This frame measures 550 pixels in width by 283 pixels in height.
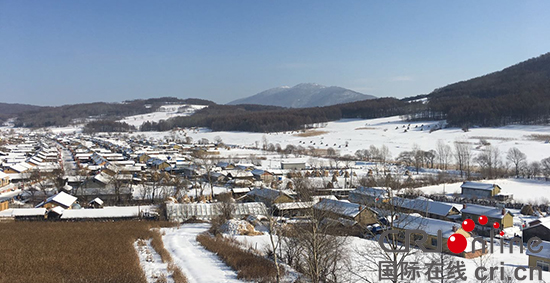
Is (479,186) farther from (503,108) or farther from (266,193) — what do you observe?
(503,108)

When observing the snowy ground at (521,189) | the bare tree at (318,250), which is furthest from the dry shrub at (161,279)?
the snowy ground at (521,189)

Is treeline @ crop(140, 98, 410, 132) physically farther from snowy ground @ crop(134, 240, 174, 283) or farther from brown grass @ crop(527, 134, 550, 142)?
snowy ground @ crop(134, 240, 174, 283)

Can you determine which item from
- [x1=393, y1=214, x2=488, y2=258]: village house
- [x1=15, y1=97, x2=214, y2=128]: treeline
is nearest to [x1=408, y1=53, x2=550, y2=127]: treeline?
[x1=393, y1=214, x2=488, y2=258]: village house

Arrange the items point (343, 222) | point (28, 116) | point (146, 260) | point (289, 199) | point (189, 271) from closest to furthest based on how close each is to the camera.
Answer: point (189, 271)
point (146, 260)
point (343, 222)
point (289, 199)
point (28, 116)

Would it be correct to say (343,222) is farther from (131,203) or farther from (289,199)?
(131,203)

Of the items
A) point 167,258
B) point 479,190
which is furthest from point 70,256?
point 479,190

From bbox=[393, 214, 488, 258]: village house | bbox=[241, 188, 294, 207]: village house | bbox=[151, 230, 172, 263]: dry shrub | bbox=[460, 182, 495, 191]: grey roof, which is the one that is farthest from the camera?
bbox=[460, 182, 495, 191]: grey roof

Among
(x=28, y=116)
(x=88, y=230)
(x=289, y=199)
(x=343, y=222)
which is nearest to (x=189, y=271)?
(x=88, y=230)
